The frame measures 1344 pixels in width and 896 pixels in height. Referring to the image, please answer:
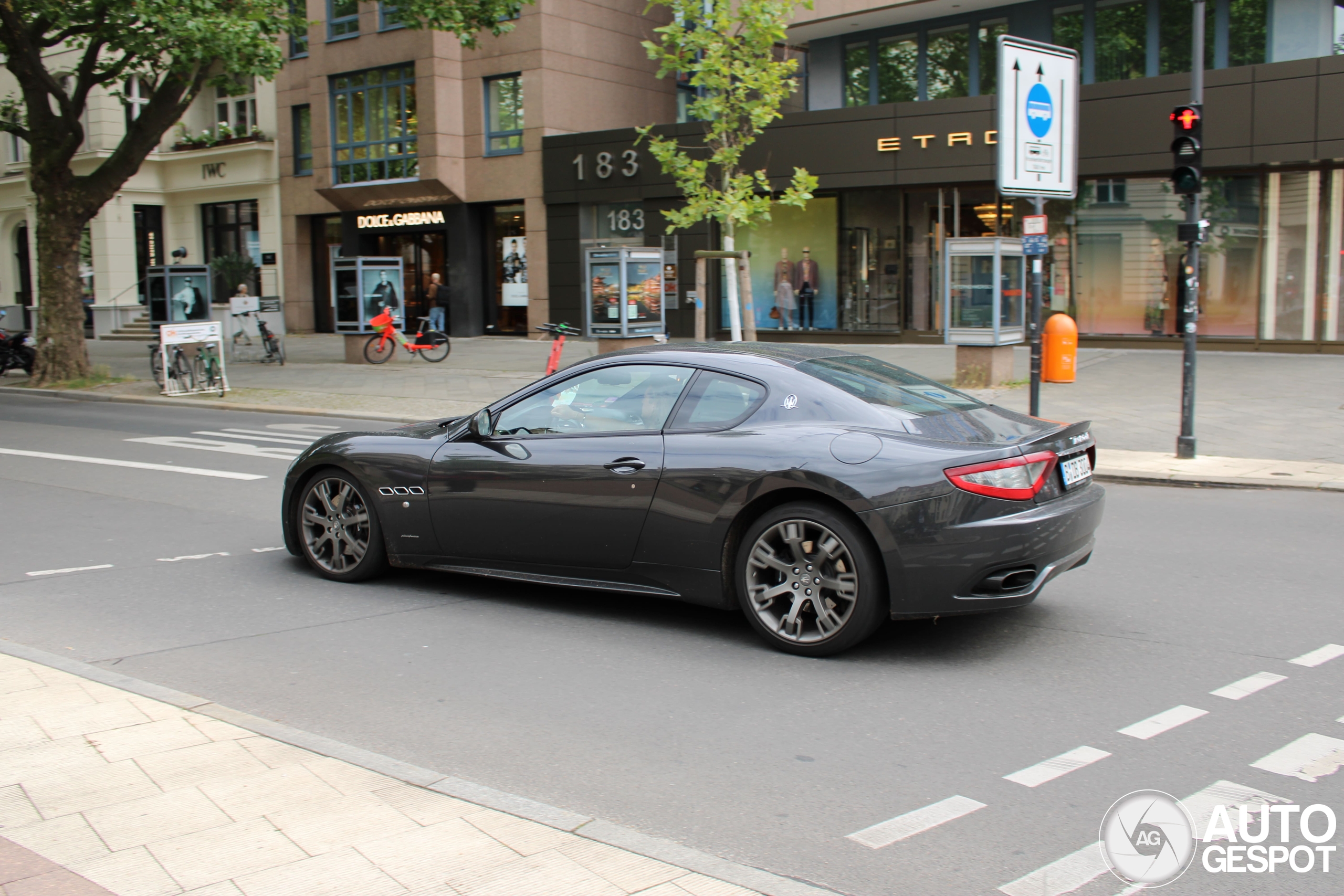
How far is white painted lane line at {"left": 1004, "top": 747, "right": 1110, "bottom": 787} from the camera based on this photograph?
408 centimetres

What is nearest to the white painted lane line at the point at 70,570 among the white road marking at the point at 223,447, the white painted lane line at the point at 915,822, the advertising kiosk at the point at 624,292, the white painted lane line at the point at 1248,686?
the white road marking at the point at 223,447

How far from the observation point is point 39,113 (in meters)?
21.1

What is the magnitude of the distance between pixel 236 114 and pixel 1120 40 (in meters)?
26.7

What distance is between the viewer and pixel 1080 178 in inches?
947

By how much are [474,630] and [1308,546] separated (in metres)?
5.59

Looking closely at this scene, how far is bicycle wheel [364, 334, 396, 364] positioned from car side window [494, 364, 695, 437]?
1961 cm

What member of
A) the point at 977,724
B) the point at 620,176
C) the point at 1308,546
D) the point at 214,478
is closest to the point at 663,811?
the point at 977,724

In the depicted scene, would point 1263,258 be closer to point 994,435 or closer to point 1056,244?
point 1056,244

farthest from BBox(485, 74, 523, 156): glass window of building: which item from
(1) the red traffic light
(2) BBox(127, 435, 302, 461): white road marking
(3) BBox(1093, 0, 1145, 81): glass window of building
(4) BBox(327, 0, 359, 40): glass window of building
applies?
(1) the red traffic light

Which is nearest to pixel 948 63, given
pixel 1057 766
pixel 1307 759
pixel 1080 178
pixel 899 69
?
pixel 899 69

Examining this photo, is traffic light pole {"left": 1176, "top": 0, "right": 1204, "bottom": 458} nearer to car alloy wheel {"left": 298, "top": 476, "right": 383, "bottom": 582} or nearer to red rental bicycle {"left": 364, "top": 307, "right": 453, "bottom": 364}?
car alloy wheel {"left": 298, "top": 476, "right": 383, "bottom": 582}

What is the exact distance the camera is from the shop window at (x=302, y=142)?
35.6 meters

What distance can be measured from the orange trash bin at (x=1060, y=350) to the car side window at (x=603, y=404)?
45.1 ft

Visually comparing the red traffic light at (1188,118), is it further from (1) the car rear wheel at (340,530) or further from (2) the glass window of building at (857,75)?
(2) the glass window of building at (857,75)
